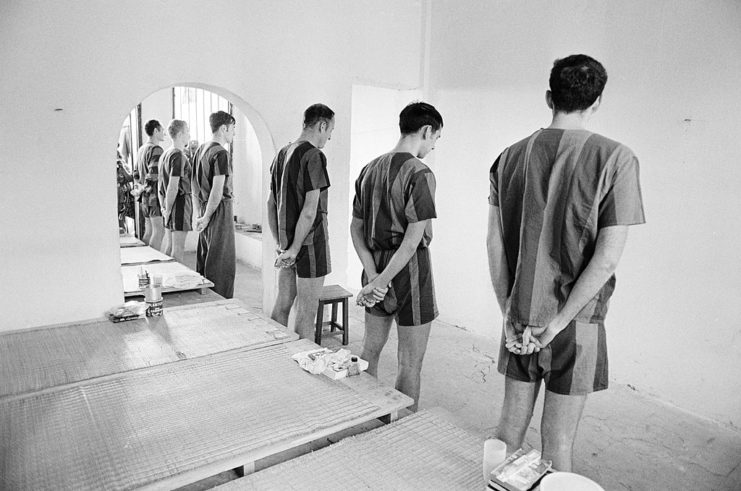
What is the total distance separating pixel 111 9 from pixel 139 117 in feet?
14.2

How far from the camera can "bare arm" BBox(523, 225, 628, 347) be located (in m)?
1.36

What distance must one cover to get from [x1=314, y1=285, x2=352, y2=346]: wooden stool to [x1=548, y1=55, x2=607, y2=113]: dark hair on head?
234 centimetres

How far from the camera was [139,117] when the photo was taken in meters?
6.47

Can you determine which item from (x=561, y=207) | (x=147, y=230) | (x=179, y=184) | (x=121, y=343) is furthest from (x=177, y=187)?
(x=561, y=207)

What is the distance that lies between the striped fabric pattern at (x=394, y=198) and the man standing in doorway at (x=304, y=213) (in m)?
0.54

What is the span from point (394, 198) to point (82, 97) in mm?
1732

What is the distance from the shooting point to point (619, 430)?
2.63 m

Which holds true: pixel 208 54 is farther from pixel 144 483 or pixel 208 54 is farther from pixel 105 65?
pixel 144 483

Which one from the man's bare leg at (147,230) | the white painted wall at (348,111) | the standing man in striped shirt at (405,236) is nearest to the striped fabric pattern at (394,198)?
the standing man in striped shirt at (405,236)

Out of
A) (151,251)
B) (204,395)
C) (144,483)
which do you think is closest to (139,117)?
(151,251)

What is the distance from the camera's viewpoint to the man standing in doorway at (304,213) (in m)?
2.71

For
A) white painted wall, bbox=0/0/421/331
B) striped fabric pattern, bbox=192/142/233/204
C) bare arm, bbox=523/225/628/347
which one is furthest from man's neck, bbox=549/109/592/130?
striped fabric pattern, bbox=192/142/233/204

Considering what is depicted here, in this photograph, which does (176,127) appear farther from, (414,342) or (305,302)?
(414,342)

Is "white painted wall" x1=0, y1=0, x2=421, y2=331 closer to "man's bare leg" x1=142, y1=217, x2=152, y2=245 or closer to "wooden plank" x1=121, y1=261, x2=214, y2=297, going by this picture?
"wooden plank" x1=121, y1=261, x2=214, y2=297
